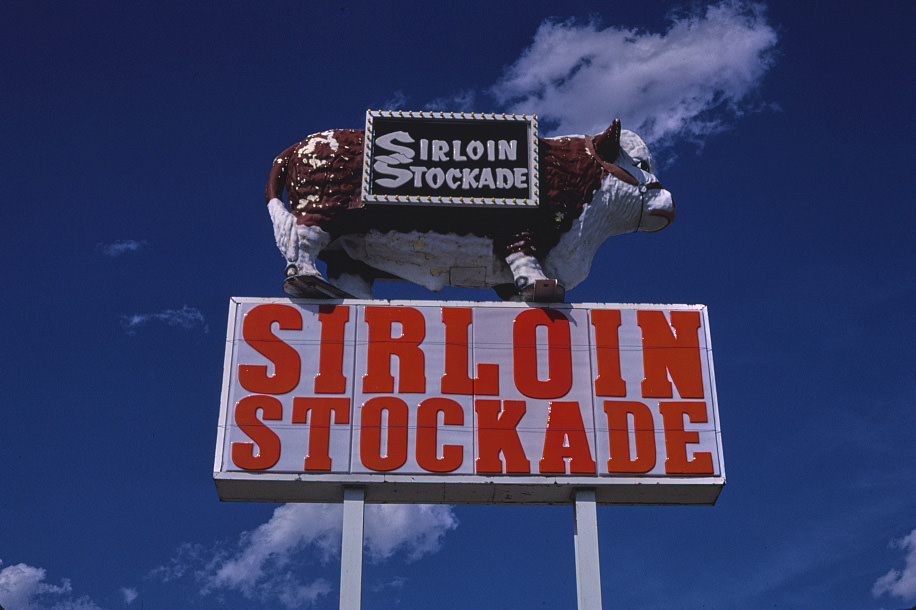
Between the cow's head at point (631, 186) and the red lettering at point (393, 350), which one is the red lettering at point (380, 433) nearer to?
the red lettering at point (393, 350)

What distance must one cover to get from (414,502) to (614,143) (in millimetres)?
5802

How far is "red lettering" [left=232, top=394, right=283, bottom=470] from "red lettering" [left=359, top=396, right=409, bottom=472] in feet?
3.68

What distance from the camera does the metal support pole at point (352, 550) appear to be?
13.5 m

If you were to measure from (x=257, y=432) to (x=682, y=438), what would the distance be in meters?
5.61

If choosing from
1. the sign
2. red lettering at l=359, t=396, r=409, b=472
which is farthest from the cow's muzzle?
red lettering at l=359, t=396, r=409, b=472

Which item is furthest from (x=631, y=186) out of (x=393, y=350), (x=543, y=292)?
(x=393, y=350)

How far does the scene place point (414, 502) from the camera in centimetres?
1488

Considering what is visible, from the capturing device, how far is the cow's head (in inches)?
625

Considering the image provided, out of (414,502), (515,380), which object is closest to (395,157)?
(515,380)

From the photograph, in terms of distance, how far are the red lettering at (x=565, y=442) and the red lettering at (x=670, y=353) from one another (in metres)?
1.05

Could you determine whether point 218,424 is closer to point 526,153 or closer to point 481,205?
point 481,205

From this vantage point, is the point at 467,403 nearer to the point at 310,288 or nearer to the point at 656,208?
the point at 310,288

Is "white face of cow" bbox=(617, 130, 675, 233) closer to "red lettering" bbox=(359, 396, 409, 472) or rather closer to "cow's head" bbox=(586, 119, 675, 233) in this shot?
"cow's head" bbox=(586, 119, 675, 233)

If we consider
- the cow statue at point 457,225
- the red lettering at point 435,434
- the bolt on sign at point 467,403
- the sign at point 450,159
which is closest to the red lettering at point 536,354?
the bolt on sign at point 467,403
